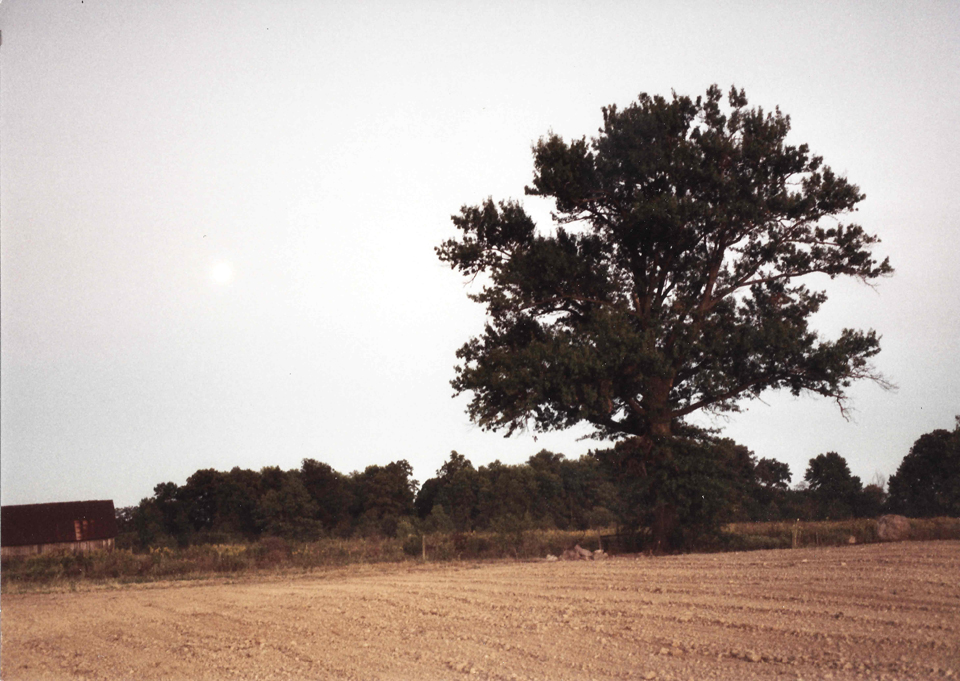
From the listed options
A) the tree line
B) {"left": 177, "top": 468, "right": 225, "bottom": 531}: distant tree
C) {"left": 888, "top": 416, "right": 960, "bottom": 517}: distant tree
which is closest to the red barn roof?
the tree line

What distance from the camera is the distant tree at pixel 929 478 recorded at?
1559 inches

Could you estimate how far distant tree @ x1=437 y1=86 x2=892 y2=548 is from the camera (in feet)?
67.0

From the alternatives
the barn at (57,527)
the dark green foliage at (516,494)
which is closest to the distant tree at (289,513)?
the dark green foliage at (516,494)

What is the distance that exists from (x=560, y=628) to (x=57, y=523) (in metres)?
41.3

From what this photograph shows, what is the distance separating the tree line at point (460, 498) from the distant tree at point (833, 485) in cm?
9

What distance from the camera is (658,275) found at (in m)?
22.9

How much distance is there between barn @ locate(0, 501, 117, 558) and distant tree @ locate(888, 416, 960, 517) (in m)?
42.7

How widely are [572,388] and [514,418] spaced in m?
2.37

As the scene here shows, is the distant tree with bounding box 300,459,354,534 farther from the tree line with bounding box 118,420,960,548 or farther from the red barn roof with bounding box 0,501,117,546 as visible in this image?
the red barn roof with bounding box 0,501,117,546

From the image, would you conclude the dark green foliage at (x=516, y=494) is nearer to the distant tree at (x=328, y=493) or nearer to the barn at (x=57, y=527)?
the distant tree at (x=328, y=493)

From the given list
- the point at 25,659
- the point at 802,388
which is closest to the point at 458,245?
the point at 802,388

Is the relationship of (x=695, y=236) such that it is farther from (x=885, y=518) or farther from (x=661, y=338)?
(x=885, y=518)

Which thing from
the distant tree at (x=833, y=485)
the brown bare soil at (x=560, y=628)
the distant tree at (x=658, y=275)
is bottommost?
the distant tree at (x=833, y=485)

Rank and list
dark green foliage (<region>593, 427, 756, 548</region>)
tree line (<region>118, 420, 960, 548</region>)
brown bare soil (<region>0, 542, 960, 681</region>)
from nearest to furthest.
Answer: brown bare soil (<region>0, 542, 960, 681</region>), dark green foliage (<region>593, 427, 756, 548</region>), tree line (<region>118, 420, 960, 548</region>)
